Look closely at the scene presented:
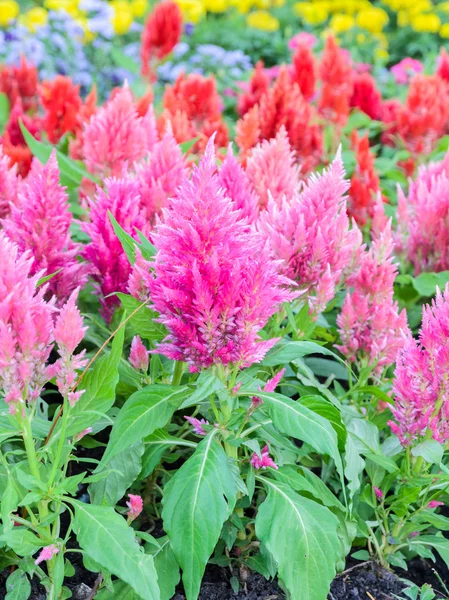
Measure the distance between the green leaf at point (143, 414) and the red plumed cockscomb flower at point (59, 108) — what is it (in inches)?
90.8

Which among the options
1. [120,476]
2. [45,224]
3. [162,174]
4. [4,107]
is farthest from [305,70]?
[120,476]

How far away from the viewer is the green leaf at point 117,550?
1.52 meters

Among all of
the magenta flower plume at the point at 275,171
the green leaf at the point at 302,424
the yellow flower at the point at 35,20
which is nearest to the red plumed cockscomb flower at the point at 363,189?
the magenta flower plume at the point at 275,171

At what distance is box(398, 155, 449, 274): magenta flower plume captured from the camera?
285 cm

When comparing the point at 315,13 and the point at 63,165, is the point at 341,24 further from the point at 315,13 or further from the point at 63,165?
the point at 63,165

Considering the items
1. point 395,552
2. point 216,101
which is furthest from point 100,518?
point 216,101

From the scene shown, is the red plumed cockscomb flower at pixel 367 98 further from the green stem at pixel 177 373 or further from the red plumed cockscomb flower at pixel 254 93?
the green stem at pixel 177 373

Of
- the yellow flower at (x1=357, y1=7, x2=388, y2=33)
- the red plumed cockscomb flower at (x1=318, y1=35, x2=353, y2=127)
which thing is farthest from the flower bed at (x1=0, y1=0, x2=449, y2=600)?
the yellow flower at (x1=357, y1=7, x2=388, y2=33)

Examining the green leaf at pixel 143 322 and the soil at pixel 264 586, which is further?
the soil at pixel 264 586

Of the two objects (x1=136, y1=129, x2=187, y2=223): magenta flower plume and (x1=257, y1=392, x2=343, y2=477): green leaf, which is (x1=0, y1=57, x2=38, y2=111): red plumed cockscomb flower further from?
(x1=257, y1=392, x2=343, y2=477): green leaf

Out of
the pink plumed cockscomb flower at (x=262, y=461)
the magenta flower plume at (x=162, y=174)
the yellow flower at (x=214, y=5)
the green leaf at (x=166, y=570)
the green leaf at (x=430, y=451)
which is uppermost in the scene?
the magenta flower plume at (x=162, y=174)

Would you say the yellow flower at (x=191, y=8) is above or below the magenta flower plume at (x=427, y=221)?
below

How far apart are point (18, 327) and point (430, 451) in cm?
107

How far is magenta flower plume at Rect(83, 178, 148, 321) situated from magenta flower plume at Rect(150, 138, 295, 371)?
0.48 m
